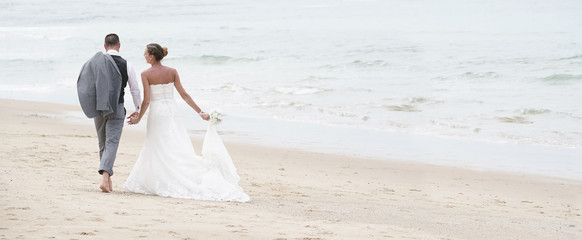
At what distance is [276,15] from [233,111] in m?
35.0

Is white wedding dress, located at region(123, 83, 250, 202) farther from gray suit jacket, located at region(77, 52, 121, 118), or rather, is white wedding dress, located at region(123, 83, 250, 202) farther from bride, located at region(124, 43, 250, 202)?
gray suit jacket, located at region(77, 52, 121, 118)

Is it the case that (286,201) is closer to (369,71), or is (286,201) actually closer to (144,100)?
(144,100)

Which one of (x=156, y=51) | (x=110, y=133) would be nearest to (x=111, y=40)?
(x=156, y=51)

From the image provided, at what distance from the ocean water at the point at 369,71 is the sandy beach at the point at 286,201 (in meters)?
1.17

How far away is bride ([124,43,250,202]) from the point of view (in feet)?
23.7

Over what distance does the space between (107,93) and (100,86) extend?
0.09 m

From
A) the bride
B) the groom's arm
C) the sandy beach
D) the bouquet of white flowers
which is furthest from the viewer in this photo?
the bouquet of white flowers

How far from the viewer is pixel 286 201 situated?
761cm

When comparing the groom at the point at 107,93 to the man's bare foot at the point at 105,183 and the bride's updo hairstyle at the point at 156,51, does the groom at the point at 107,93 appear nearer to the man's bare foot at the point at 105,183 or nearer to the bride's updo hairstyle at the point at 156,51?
the man's bare foot at the point at 105,183

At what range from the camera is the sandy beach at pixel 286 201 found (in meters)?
5.68

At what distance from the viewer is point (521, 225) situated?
23.2 ft

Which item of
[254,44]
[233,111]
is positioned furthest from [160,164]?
[254,44]

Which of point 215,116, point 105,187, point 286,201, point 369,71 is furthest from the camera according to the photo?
point 369,71

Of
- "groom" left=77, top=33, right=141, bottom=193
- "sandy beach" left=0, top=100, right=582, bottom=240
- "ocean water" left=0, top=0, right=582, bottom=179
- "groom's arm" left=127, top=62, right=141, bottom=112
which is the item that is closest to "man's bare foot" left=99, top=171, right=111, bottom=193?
"groom" left=77, top=33, right=141, bottom=193
